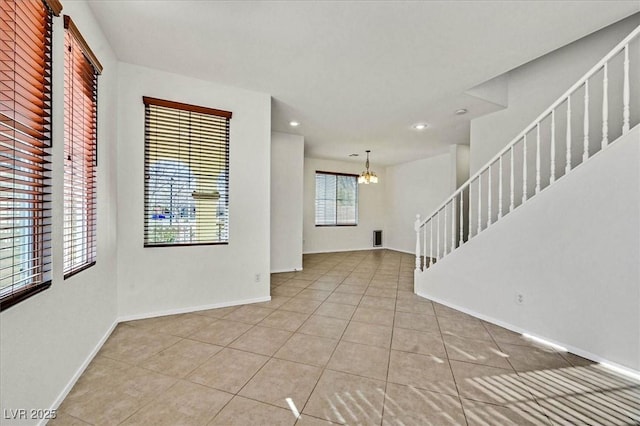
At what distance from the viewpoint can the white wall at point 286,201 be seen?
5254mm

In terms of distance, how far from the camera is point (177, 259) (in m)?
3.07

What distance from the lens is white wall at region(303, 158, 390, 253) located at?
7359 millimetres

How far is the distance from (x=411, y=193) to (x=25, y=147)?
25.1ft

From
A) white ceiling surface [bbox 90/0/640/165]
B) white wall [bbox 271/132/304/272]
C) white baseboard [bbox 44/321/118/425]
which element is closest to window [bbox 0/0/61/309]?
Result: white baseboard [bbox 44/321/118/425]

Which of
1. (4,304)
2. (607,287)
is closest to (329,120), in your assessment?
(607,287)

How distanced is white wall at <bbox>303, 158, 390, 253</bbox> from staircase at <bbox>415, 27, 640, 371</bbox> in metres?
4.50

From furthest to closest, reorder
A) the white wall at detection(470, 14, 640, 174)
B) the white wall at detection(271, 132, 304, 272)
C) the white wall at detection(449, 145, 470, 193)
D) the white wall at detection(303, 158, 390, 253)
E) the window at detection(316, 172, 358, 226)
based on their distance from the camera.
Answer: the window at detection(316, 172, 358, 226), the white wall at detection(303, 158, 390, 253), the white wall at detection(449, 145, 470, 193), the white wall at detection(271, 132, 304, 272), the white wall at detection(470, 14, 640, 174)

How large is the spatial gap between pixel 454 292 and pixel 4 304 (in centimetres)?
397

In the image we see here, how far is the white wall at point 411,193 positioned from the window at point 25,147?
22.6 ft

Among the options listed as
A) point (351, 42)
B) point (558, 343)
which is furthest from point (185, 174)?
point (558, 343)

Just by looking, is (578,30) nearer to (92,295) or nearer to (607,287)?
(607,287)

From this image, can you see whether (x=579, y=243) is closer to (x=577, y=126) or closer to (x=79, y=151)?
(x=577, y=126)

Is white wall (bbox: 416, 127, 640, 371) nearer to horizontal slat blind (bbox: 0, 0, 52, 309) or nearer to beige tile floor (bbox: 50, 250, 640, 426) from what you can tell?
beige tile floor (bbox: 50, 250, 640, 426)

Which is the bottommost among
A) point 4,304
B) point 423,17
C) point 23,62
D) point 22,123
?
point 4,304
